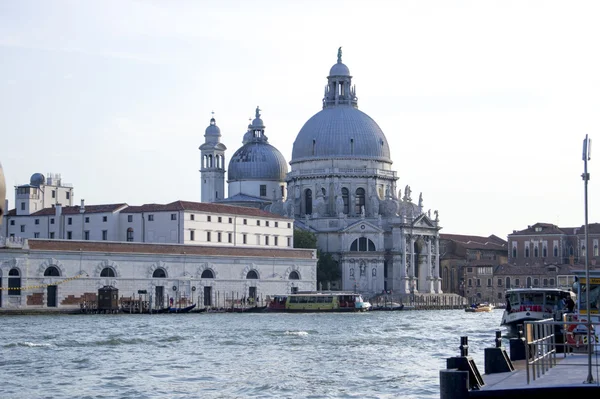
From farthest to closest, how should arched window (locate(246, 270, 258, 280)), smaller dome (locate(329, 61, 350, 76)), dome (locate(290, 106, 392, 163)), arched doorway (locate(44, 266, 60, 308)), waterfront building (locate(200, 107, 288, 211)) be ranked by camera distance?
waterfront building (locate(200, 107, 288, 211)) < smaller dome (locate(329, 61, 350, 76)) < dome (locate(290, 106, 392, 163)) < arched window (locate(246, 270, 258, 280)) < arched doorway (locate(44, 266, 60, 308))

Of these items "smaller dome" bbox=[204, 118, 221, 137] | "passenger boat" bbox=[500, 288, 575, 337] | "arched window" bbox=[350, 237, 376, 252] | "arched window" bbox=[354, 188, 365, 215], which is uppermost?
"smaller dome" bbox=[204, 118, 221, 137]

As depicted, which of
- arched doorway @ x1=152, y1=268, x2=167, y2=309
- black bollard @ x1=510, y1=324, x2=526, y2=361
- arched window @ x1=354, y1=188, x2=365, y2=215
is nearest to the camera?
black bollard @ x1=510, y1=324, x2=526, y2=361

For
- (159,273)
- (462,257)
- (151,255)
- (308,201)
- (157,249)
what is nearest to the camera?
(151,255)

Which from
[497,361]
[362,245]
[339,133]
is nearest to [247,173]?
[339,133]

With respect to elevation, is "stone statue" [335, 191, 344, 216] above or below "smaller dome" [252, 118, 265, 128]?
below

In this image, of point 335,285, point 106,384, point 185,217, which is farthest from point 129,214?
point 106,384

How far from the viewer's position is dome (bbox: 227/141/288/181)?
120562 millimetres

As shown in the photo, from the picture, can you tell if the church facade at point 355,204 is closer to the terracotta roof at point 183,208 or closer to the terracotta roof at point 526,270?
the terracotta roof at point 526,270

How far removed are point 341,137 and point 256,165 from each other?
13.5 meters

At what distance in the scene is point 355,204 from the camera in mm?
110375

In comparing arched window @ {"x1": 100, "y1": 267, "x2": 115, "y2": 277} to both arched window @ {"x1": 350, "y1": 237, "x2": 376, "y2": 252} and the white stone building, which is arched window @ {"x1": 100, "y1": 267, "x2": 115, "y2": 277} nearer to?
the white stone building

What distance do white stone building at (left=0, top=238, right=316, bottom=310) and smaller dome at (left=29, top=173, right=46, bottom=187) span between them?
31.7 m

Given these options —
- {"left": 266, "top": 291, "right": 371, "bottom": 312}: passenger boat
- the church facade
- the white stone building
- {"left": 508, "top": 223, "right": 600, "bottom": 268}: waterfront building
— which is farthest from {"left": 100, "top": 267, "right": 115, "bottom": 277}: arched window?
{"left": 508, "top": 223, "right": 600, "bottom": 268}: waterfront building

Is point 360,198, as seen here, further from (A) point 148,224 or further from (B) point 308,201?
(A) point 148,224
